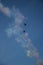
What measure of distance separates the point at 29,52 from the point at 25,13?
2.12 feet

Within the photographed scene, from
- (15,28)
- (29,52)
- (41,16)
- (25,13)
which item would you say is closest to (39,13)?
(41,16)

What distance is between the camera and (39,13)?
103 inches

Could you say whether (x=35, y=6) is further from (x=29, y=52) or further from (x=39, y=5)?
(x=29, y=52)

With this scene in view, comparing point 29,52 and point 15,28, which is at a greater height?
point 15,28

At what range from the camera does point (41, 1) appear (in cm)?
262

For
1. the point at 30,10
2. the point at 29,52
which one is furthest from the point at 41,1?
the point at 29,52

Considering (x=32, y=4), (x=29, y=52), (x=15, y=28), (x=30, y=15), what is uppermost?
(x=32, y=4)

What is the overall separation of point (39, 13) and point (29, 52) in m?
0.67

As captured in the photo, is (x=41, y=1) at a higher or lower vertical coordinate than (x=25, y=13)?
higher

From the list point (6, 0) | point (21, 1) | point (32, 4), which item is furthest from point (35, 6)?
point (6, 0)

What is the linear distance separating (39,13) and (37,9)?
76 mm

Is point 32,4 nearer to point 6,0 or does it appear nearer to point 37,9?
point 37,9

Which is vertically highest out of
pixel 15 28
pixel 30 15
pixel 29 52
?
pixel 30 15

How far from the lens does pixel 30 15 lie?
260cm
